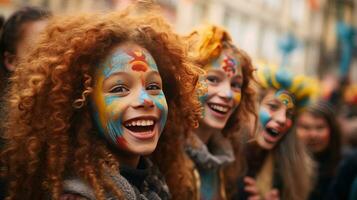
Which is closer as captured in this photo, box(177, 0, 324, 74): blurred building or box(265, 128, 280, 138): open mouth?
box(265, 128, 280, 138): open mouth

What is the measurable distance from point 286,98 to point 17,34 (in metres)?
2.08

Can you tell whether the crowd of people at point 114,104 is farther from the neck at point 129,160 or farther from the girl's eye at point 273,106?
the girl's eye at point 273,106

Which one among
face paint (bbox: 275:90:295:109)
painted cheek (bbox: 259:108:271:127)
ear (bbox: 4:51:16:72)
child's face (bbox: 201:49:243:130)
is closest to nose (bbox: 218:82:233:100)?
child's face (bbox: 201:49:243:130)

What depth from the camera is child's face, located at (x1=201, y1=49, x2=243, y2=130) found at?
314 cm

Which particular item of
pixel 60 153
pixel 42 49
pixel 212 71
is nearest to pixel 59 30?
pixel 42 49

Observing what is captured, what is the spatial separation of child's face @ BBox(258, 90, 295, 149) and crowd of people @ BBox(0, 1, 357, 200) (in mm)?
349

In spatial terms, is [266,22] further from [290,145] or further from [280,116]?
[280,116]

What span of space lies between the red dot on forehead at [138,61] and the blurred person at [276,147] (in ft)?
5.31

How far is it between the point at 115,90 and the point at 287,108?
1888 mm

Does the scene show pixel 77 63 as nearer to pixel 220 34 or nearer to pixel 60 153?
pixel 60 153

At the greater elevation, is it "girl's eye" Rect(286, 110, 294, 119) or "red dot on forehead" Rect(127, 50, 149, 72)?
"red dot on forehead" Rect(127, 50, 149, 72)

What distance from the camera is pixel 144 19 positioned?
2561 mm

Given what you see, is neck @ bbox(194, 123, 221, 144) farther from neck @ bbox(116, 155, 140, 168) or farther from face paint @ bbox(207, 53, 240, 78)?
neck @ bbox(116, 155, 140, 168)

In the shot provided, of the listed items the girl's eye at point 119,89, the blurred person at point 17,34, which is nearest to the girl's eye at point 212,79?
the girl's eye at point 119,89
